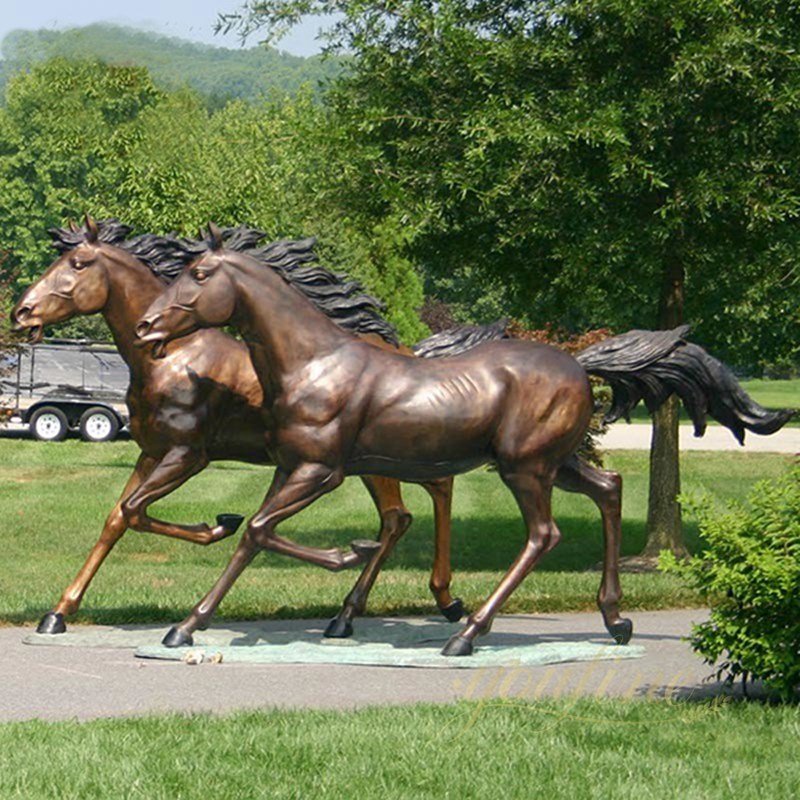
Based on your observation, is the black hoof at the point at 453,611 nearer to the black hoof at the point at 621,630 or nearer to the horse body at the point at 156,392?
the horse body at the point at 156,392

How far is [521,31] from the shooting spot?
14641mm

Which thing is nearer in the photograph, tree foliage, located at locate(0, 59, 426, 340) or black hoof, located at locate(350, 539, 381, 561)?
black hoof, located at locate(350, 539, 381, 561)

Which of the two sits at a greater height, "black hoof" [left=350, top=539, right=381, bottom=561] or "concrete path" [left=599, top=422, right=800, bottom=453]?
"black hoof" [left=350, top=539, right=381, bottom=561]

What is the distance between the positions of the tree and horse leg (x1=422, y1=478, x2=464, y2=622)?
→ 388 cm

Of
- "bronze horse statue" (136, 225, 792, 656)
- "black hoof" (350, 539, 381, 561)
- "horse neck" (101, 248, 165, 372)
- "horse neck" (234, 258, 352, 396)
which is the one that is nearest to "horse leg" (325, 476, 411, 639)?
"black hoof" (350, 539, 381, 561)

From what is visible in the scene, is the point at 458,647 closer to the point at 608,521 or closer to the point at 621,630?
the point at 621,630

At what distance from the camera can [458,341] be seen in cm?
1026

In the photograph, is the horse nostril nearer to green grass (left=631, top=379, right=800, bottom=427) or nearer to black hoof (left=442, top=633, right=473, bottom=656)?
black hoof (left=442, top=633, right=473, bottom=656)

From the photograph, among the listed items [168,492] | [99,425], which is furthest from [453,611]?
[99,425]

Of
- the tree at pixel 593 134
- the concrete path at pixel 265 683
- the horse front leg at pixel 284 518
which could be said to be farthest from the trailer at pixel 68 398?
the horse front leg at pixel 284 518

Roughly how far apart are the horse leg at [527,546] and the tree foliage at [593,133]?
4.78 m

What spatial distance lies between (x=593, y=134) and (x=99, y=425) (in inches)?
807

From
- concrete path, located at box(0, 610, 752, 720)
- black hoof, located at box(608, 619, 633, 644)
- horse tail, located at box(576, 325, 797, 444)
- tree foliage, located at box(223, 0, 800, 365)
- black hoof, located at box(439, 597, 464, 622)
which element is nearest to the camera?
concrete path, located at box(0, 610, 752, 720)

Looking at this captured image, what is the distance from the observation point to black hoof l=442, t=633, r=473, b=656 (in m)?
8.91
